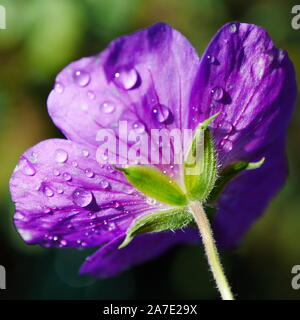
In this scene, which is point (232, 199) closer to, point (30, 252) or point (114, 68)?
point (114, 68)

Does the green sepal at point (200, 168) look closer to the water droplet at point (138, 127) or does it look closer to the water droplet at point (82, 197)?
the water droplet at point (138, 127)

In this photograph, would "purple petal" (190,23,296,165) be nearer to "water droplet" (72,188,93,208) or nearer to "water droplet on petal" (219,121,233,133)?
"water droplet on petal" (219,121,233,133)

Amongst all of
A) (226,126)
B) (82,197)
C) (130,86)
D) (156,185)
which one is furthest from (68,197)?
(226,126)

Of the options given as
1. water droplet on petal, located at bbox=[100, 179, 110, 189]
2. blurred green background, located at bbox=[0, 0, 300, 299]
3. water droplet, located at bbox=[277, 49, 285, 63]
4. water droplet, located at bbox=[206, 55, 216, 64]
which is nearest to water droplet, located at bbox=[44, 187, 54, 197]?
water droplet on petal, located at bbox=[100, 179, 110, 189]

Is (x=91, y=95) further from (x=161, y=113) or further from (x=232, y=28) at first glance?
(x=232, y=28)

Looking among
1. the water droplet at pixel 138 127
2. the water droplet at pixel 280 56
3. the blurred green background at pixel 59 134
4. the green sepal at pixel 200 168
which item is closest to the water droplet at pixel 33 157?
the water droplet at pixel 138 127

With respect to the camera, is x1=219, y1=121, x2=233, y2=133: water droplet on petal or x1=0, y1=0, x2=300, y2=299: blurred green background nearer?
x1=219, y1=121, x2=233, y2=133: water droplet on petal
